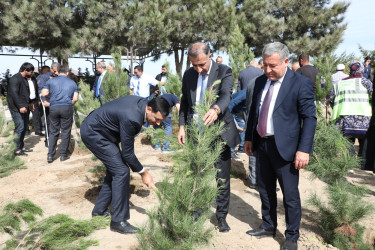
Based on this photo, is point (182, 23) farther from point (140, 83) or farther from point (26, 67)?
point (26, 67)

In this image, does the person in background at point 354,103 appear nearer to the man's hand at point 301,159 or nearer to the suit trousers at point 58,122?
the man's hand at point 301,159

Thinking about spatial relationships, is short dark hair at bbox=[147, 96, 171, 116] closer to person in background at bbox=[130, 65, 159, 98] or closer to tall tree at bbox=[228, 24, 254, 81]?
person in background at bbox=[130, 65, 159, 98]

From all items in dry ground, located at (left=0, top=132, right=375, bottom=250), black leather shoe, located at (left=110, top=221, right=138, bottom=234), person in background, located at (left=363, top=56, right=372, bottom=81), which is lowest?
dry ground, located at (left=0, top=132, right=375, bottom=250)

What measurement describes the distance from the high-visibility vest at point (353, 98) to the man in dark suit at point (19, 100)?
19.1 ft

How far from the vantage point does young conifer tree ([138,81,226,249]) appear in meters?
2.31

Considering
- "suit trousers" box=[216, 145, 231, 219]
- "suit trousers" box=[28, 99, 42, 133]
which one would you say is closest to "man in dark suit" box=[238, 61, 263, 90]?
"suit trousers" box=[216, 145, 231, 219]

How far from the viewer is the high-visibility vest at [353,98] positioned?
4793mm

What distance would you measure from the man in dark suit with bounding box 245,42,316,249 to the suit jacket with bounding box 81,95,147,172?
3.58ft

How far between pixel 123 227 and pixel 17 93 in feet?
15.8

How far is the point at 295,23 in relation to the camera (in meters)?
16.8

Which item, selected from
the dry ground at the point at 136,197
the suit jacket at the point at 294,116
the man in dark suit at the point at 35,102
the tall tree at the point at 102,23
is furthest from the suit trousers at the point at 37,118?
the suit jacket at the point at 294,116

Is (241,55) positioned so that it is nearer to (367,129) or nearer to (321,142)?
(367,129)

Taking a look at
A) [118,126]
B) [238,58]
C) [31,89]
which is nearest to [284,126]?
[118,126]

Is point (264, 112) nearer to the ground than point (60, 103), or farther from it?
farther from it
